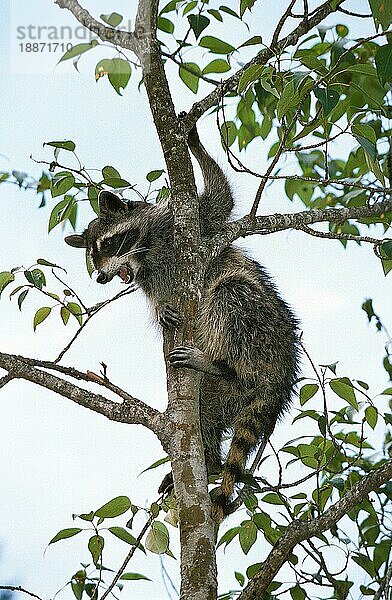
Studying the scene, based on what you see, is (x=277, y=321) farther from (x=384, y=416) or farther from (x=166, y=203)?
(x=166, y=203)

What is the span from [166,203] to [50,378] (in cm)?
201

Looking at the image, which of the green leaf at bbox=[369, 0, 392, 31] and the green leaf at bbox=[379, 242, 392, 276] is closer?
the green leaf at bbox=[369, 0, 392, 31]

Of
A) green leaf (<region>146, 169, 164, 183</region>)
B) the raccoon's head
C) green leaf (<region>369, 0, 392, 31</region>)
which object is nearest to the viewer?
green leaf (<region>369, 0, 392, 31</region>)

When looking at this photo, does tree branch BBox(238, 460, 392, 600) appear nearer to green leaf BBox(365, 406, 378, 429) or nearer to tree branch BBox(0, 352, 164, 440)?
green leaf BBox(365, 406, 378, 429)

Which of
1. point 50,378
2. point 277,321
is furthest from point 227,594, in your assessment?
point 277,321

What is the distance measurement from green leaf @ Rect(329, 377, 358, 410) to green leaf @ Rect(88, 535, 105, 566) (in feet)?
2.82

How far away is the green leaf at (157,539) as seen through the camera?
2.49 metres

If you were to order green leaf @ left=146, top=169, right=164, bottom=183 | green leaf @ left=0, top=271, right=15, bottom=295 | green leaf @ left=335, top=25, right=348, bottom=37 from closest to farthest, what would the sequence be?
green leaf @ left=0, top=271, right=15, bottom=295
green leaf @ left=146, top=169, right=164, bottom=183
green leaf @ left=335, top=25, right=348, bottom=37

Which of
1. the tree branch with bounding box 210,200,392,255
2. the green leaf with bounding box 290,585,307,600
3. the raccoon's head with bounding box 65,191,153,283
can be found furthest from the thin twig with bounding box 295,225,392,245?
the raccoon's head with bounding box 65,191,153,283

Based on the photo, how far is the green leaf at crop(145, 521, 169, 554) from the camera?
2.49 m

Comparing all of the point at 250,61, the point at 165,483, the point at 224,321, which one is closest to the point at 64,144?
the point at 250,61

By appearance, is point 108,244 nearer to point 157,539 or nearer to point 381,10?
point 157,539

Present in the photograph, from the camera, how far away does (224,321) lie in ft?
11.2

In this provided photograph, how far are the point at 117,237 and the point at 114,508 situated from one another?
6.14 feet
